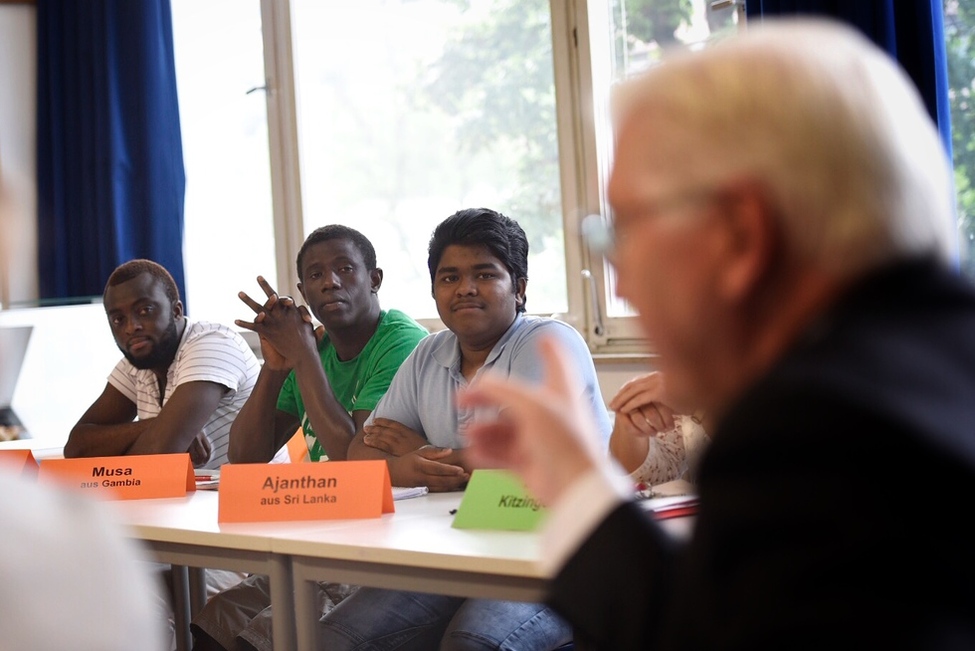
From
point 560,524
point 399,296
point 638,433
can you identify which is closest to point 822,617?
point 560,524

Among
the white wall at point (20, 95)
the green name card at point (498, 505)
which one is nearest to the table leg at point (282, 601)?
the green name card at point (498, 505)

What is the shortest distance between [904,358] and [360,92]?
4322mm

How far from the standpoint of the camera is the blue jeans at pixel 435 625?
2.13 metres

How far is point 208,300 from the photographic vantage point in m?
5.32

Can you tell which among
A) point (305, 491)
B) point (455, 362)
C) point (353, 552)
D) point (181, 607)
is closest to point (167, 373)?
point (181, 607)

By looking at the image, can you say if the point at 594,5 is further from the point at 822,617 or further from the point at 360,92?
the point at 822,617

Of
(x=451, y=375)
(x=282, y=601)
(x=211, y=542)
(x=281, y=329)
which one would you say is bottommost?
(x=282, y=601)

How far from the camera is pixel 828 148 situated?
2.44 ft

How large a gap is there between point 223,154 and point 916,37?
11.0 feet

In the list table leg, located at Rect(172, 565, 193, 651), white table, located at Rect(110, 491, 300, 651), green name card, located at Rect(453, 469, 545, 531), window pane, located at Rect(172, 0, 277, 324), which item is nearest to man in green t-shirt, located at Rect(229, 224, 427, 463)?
table leg, located at Rect(172, 565, 193, 651)

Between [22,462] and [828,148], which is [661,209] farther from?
[22,462]

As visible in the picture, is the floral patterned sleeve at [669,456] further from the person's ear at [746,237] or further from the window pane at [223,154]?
the window pane at [223,154]

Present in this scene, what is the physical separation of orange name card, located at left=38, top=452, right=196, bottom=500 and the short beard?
0.86m

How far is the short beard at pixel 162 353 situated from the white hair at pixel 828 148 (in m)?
2.84
